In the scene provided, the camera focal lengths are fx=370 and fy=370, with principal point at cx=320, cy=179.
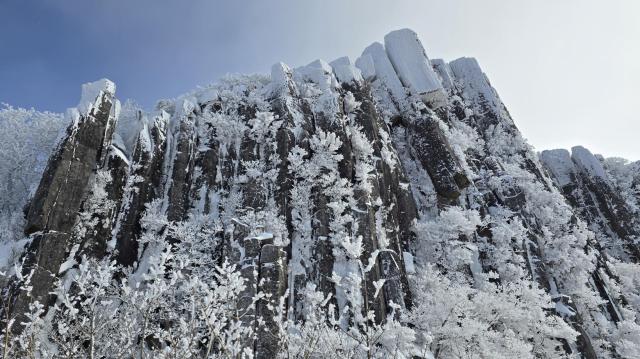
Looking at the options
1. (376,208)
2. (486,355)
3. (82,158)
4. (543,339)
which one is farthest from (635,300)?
(82,158)

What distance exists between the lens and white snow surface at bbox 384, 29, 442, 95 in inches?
2009

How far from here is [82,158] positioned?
30078 millimetres

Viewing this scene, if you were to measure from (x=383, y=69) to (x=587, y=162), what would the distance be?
40.9m

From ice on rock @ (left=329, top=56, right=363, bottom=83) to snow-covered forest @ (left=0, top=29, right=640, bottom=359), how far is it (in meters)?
0.33

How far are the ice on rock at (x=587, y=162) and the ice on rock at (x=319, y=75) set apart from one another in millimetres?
48720

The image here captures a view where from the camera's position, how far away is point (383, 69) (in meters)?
53.7

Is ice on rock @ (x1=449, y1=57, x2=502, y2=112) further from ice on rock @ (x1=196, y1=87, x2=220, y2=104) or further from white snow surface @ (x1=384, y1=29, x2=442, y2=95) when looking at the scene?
ice on rock @ (x1=196, y1=87, x2=220, y2=104)

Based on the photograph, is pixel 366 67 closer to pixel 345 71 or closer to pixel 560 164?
pixel 345 71

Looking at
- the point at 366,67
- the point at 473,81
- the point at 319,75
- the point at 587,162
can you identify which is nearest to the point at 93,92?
the point at 319,75

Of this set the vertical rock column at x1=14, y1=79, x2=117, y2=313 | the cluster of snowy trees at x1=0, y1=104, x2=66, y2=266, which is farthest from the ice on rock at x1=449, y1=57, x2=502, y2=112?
the cluster of snowy trees at x1=0, y1=104, x2=66, y2=266

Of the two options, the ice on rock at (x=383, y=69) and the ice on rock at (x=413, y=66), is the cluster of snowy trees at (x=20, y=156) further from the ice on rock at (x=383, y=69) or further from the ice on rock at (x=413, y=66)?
the ice on rock at (x=413, y=66)

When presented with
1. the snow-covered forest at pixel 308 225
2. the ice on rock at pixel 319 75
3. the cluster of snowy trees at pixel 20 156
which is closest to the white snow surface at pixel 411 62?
the snow-covered forest at pixel 308 225

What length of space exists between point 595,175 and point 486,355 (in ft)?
171

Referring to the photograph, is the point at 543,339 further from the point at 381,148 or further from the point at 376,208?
the point at 381,148
